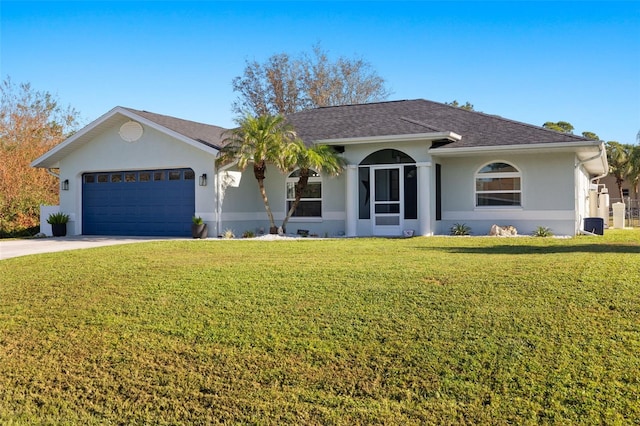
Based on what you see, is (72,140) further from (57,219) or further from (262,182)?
(262,182)

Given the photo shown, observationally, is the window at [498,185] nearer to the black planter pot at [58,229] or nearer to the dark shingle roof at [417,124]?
the dark shingle roof at [417,124]

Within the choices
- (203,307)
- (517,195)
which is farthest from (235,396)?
(517,195)

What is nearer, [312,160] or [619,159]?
[312,160]

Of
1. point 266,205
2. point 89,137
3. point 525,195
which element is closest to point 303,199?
point 266,205

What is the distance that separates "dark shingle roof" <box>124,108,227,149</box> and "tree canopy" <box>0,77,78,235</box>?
7.59 m

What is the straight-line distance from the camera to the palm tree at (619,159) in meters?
50.4

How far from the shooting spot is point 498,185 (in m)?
19.9

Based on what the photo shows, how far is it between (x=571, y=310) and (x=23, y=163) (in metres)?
29.5

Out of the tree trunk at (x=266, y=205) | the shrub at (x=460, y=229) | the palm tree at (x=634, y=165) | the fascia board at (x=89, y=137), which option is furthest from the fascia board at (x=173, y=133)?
the palm tree at (x=634, y=165)

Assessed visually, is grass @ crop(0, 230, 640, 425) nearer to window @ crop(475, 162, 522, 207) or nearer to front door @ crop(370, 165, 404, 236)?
Answer: window @ crop(475, 162, 522, 207)

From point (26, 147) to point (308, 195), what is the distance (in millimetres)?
18953

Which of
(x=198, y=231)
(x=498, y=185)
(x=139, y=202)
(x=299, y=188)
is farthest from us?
(x=139, y=202)

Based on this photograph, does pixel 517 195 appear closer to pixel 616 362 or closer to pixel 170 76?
pixel 170 76

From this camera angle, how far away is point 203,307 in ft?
28.9
